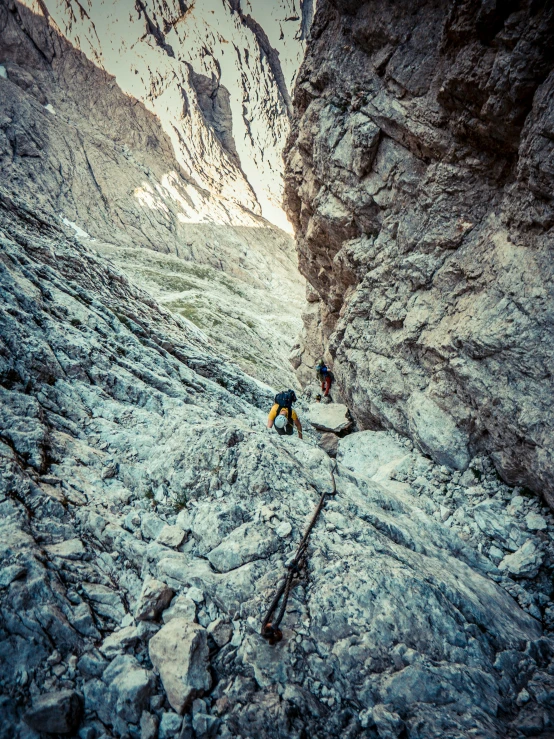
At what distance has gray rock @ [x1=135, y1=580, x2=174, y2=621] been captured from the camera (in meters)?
4.48

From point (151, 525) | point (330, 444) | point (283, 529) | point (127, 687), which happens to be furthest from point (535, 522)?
point (127, 687)

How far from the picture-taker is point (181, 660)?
13.3 feet

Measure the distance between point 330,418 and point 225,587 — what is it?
12837 mm

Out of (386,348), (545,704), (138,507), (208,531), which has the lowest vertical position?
(138,507)

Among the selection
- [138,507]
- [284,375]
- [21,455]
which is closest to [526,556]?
[138,507]

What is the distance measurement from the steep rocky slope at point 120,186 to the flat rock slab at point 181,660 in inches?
1974

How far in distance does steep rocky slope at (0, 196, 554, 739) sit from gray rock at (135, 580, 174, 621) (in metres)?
0.02

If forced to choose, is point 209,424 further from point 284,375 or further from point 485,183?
point 284,375

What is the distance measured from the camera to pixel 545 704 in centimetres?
449

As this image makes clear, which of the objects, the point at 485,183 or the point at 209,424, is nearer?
the point at 209,424

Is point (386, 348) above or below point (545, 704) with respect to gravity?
above

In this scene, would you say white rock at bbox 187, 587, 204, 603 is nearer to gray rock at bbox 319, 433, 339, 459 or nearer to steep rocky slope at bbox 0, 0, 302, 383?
gray rock at bbox 319, 433, 339, 459

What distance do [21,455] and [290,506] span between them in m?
5.16

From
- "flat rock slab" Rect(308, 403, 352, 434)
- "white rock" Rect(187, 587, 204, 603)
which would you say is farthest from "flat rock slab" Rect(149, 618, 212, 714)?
"flat rock slab" Rect(308, 403, 352, 434)
